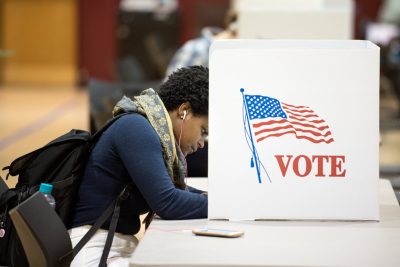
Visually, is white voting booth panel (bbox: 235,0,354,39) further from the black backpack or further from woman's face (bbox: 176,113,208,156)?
the black backpack

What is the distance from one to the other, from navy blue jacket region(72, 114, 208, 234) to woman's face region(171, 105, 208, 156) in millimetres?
184

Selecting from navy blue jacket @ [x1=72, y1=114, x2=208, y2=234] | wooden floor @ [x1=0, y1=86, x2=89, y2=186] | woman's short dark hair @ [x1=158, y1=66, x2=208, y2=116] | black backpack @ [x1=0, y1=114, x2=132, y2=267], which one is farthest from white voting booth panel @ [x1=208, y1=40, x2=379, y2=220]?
wooden floor @ [x1=0, y1=86, x2=89, y2=186]

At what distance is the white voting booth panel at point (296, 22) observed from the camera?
5.60 metres

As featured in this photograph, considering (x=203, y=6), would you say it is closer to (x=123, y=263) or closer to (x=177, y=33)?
(x=177, y=33)

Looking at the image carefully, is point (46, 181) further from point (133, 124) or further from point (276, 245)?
point (276, 245)

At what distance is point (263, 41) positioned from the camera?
2.64 meters

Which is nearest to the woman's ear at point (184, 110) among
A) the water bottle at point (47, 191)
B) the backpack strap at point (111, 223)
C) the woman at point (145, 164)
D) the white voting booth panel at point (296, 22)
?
the woman at point (145, 164)

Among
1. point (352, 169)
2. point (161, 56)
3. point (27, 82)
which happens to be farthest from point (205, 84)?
point (27, 82)

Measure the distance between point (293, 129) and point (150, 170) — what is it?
17.3 inches

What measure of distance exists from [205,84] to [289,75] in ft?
1.20

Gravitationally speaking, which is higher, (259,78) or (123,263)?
(259,78)

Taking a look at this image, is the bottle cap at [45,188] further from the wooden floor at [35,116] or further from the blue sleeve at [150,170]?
the wooden floor at [35,116]

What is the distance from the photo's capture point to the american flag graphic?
103 inches

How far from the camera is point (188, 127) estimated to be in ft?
9.49
